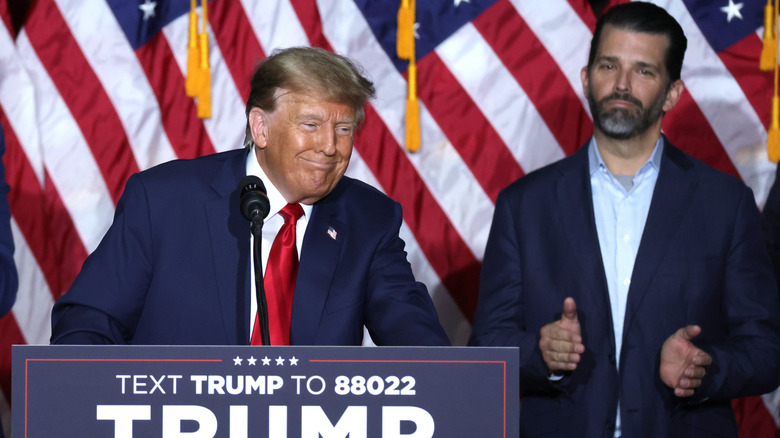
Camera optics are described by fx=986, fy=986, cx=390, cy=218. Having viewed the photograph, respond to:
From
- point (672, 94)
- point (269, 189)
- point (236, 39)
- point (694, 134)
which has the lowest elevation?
point (269, 189)

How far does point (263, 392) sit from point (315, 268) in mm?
654

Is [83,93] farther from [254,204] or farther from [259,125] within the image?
[254,204]

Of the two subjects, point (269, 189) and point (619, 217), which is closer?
point (269, 189)

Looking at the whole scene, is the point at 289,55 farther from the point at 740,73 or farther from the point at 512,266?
the point at 740,73

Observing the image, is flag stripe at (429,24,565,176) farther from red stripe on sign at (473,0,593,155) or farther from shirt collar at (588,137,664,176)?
shirt collar at (588,137,664,176)

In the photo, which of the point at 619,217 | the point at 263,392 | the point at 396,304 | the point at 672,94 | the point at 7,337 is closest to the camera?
the point at 263,392

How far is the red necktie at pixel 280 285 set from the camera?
196 centimetres

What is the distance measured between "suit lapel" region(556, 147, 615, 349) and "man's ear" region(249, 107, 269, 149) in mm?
956

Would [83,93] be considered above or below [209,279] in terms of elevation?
above

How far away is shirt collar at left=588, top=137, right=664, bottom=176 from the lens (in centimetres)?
272

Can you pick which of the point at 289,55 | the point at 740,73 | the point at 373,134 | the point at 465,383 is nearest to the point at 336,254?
the point at 289,55

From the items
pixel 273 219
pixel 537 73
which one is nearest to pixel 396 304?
pixel 273 219

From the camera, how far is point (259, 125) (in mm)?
2078

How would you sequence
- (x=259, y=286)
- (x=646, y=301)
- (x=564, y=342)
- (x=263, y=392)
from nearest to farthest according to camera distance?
(x=263, y=392), (x=259, y=286), (x=564, y=342), (x=646, y=301)
